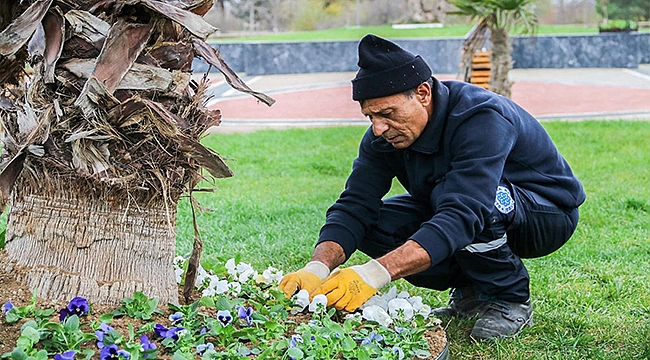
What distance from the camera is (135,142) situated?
6.70ft

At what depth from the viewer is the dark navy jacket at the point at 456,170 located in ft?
8.28

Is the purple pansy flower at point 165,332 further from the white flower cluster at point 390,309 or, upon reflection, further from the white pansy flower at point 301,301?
the white flower cluster at point 390,309

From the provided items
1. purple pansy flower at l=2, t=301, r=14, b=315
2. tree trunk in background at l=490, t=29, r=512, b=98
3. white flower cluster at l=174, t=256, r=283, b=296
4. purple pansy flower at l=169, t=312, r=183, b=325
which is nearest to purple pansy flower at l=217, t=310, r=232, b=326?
purple pansy flower at l=169, t=312, r=183, b=325

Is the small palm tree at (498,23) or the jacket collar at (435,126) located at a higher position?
the jacket collar at (435,126)

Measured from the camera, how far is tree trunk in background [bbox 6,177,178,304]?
212 centimetres

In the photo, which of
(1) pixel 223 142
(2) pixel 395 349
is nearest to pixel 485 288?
(2) pixel 395 349

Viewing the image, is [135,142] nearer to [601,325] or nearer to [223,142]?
[601,325]

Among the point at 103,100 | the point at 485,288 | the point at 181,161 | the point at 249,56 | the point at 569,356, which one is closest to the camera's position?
the point at 103,100

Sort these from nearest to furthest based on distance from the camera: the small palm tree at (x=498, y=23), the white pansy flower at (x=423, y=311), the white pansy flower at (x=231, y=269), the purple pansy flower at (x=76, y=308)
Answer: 1. the purple pansy flower at (x=76, y=308)
2. the white pansy flower at (x=423, y=311)
3. the white pansy flower at (x=231, y=269)
4. the small palm tree at (x=498, y=23)

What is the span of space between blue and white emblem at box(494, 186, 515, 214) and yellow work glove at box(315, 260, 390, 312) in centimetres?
57

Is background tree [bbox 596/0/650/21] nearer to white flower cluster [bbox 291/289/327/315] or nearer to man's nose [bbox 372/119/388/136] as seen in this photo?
man's nose [bbox 372/119/388/136]

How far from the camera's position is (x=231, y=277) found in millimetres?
2678

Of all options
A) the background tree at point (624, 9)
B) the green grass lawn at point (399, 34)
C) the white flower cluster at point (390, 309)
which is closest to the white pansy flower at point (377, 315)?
the white flower cluster at point (390, 309)

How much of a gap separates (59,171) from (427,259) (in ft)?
3.62
